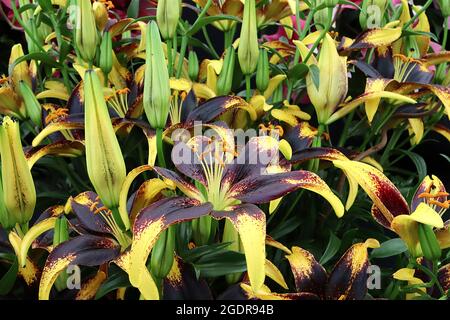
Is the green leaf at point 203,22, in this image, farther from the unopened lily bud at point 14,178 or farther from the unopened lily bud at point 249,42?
the unopened lily bud at point 14,178

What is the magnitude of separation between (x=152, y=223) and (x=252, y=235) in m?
0.05

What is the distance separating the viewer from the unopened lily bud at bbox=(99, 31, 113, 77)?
0.49 m

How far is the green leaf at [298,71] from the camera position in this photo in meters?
0.50

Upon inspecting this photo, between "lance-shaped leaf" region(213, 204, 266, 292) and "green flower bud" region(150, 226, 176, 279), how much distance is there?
0.03 meters

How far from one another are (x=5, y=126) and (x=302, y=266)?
0.20 m

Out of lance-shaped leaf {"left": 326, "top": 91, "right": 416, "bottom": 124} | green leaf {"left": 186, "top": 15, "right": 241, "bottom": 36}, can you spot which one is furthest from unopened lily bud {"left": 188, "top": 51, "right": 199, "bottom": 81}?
lance-shaped leaf {"left": 326, "top": 91, "right": 416, "bottom": 124}

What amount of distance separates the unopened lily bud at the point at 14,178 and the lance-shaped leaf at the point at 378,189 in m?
0.19

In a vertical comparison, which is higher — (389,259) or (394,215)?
(394,215)

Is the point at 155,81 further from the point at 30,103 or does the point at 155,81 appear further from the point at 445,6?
the point at 445,6

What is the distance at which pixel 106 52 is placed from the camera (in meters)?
0.49
